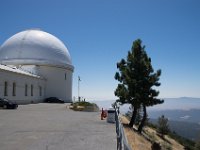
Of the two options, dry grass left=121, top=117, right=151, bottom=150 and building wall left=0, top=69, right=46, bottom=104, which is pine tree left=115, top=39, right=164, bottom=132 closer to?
dry grass left=121, top=117, right=151, bottom=150

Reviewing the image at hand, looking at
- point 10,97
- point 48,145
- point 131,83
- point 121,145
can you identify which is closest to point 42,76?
point 10,97

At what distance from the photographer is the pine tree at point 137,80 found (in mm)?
33469

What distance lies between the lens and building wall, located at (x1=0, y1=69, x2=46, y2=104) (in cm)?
3928

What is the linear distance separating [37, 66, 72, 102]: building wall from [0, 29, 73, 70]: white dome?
119 cm

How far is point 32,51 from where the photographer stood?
56.5 m

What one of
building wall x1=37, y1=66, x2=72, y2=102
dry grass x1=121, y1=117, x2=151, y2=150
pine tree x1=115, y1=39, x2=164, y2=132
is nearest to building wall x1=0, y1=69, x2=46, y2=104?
building wall x1=37, y1=66, x2=72, y2=102

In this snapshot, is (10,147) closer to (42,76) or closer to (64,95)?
(42,76)

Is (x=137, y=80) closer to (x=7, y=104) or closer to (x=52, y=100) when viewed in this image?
(x=7, y=104)

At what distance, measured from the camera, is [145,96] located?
33625 mm

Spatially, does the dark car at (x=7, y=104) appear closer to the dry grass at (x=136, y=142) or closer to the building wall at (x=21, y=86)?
the building wall at (x=21, y=86)

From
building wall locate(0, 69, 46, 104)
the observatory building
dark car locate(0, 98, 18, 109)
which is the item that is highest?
the observatory building

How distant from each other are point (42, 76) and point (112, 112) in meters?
38.4

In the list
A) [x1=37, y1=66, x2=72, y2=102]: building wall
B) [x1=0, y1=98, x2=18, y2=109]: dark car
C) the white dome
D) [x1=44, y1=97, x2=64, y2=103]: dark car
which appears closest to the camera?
[x1=0, y1=98, x2=18, y2=109]: dark car

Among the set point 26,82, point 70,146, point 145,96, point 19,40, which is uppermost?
point 19,40
